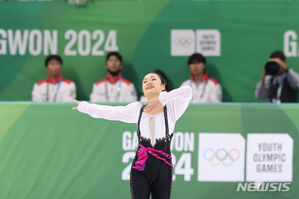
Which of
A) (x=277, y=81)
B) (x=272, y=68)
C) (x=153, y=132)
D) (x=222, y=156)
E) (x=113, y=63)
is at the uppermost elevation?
(x=113, y=63)

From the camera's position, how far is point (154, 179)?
428 centimetres

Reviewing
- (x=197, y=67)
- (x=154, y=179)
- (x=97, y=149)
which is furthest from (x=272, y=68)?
(x=154, y=179)

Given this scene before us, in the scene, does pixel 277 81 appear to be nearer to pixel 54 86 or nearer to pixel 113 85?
pixel 113 85

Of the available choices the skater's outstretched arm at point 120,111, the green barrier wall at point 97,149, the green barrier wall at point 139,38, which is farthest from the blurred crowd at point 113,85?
the skater's outstretched arm at point 120,111

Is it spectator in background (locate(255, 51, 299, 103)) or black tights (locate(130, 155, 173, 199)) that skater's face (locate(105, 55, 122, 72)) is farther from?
black tights (locate(130, 155, 173, 199))

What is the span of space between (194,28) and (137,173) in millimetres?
5828

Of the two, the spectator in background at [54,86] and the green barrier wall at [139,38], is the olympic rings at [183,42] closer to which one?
the green barrier wall at [139,38]

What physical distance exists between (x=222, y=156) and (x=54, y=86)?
4502 mm

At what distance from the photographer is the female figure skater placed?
4273 mm

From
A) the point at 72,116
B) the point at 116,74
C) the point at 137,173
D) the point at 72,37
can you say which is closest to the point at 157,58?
the point at 116,74

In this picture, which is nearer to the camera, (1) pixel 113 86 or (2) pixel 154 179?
(2) pixel 154 179

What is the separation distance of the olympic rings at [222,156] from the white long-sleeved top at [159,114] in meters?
1.48

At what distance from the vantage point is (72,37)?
9.73 meters

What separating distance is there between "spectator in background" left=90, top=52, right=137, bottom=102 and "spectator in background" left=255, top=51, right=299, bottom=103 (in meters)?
Result: 2.42
